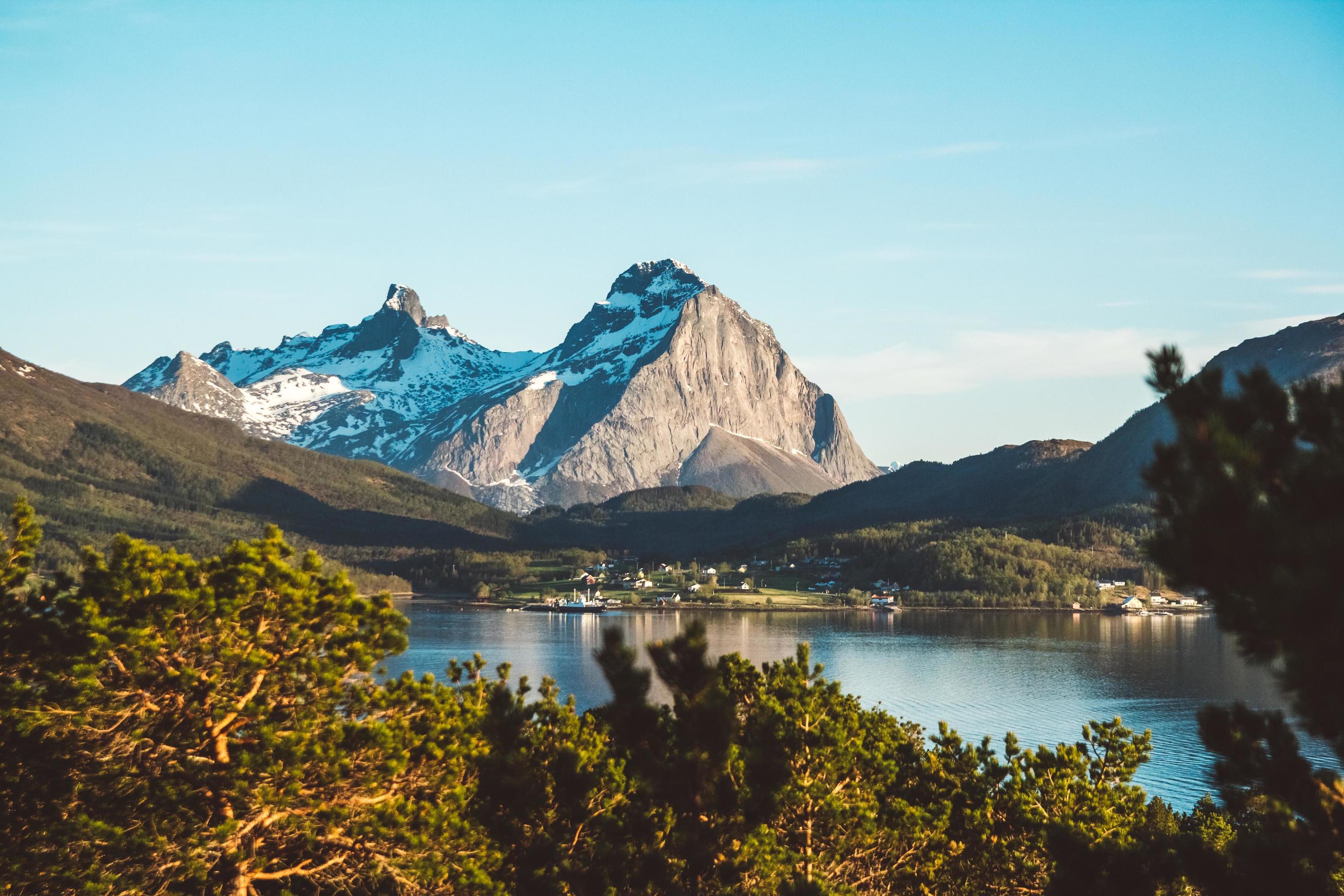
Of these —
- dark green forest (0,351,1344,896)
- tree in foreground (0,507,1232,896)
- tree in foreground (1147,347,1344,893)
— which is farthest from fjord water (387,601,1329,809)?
tree in foreground (1147,347,1344,893)

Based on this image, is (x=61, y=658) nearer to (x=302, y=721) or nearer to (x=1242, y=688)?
(x=302, y=721)

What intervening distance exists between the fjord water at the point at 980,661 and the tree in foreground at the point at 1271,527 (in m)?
29.7

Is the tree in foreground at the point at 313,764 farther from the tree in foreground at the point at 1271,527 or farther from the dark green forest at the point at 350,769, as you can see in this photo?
the tree in foreground at the point at 1271,527

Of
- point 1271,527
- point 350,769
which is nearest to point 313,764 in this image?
point 350,769

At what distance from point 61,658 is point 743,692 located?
1156cm

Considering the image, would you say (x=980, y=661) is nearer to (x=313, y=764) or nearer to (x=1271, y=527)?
(x=313, y=764)

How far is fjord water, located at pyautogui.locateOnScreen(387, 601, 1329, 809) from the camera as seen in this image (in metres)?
77.6

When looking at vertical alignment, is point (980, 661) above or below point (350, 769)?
below

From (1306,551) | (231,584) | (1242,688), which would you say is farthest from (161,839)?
(1242,688)

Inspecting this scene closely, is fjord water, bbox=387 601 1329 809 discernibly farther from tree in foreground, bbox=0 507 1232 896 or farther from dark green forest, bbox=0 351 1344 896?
tree in foreground, bbox=0 507 1232 896

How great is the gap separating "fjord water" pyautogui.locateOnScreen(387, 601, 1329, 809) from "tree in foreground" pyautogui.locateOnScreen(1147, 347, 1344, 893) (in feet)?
97.3

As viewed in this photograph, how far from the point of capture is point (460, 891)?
18.3 meters

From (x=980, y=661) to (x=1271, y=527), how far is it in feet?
369

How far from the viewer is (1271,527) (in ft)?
29.1
